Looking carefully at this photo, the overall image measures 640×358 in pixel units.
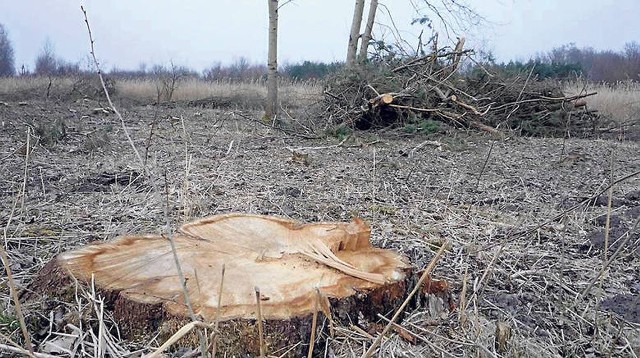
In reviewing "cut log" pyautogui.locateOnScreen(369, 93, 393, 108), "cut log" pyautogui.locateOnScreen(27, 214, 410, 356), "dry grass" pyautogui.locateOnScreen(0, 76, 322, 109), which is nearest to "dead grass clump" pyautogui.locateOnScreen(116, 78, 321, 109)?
"dry grass" pyautogui.locateOnScreen(0, 76, 322, 109)

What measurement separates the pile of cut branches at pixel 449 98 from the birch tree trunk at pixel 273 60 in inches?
49.2

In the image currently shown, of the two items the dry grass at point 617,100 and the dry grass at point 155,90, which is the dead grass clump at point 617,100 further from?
the dry grass at point 155,90

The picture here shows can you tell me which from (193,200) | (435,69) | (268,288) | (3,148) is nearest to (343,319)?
(268,288)

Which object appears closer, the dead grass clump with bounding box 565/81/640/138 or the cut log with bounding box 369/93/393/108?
the cut log with bounding box 369/93/393/108

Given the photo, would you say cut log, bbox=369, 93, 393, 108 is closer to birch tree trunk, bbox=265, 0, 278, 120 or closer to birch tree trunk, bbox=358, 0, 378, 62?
birch tree trunk, bbox=265, 0, 278, 120

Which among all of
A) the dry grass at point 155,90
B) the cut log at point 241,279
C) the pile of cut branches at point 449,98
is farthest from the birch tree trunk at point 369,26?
the cut log at point 241,279

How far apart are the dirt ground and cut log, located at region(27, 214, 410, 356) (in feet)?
0.38

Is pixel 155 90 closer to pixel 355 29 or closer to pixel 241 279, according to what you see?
pixel 355 29

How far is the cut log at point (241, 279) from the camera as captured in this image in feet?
4.64

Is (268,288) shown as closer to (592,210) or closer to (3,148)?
(592,210)

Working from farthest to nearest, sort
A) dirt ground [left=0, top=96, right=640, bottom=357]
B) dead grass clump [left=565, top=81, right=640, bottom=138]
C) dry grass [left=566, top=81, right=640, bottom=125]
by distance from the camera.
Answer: dry grass [left=566, top=81, right=640, bottom=125]
dead grass clump [left=565, top=81, right=640, bottom=138]
dirt ground [left=0, top=96, right=640, bottom=357]

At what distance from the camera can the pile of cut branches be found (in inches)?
286

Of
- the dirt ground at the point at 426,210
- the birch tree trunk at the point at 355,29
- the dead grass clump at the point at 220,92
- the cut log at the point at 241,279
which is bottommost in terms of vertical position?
Result: the dirt ground at the point at 426,210

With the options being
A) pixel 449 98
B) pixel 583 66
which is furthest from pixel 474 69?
pixel 583 66
